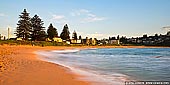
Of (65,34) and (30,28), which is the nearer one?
(30,28)

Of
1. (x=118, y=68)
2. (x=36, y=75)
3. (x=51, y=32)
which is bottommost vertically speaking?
(x=118, y=68)

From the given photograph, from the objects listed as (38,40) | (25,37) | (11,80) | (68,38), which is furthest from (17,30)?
(11,80)

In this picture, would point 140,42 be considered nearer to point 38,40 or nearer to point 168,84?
point 38,40

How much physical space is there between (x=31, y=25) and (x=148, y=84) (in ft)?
202

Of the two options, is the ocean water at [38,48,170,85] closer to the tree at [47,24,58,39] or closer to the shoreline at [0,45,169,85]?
the shoreline at [0,45,169,85]

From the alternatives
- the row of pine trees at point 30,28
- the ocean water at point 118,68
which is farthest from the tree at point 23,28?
the ocean water at point 118,68

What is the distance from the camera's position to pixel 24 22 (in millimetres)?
64625

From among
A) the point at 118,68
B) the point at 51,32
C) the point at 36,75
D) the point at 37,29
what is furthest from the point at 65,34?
the point at 36,75

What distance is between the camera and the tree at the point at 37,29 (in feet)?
221

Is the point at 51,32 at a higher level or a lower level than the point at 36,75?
higher

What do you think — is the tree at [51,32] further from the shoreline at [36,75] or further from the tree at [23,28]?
the shoreline at [36,75]

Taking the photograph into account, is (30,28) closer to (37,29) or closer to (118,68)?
(37,29)

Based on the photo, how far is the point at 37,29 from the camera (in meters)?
67.2

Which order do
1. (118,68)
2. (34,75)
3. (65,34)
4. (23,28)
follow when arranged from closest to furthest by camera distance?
(34,75) < (118,68) < (23,28) < (65,34)
